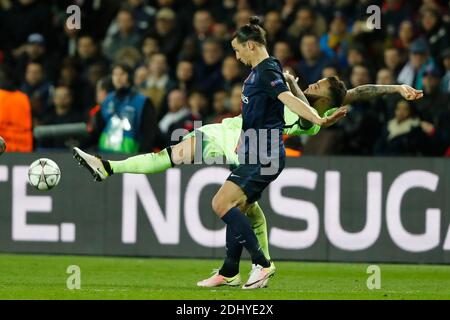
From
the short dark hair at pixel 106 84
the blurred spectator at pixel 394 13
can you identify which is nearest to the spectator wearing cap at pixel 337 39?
the blurred spectator at pixel 394 13

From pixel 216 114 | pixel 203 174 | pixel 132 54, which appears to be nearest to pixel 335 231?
pixel 203 174

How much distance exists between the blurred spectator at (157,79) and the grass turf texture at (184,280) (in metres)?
3.42

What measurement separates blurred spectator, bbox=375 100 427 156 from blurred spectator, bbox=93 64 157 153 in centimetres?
294

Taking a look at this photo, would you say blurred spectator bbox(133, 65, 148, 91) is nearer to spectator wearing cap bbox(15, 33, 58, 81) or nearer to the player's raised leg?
spectator wearing cap bbox(15, 33, 58, 81)

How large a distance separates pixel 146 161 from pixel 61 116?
619cm

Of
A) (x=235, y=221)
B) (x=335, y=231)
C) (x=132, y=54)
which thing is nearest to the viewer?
(x=235, y=221)

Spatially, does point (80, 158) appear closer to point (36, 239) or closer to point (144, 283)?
point (144, 283)

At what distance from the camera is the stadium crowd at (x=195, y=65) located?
14312 mm

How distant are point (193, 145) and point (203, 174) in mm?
3730

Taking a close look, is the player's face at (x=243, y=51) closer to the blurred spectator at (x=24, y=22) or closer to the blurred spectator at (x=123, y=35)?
the blurred spectator at (x=123, y=35)

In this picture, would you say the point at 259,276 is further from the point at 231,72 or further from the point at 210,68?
the point at 210,68

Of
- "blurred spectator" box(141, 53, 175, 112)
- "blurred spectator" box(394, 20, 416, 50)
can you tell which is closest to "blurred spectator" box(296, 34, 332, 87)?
"blurred spectator" box(394, 20, 416, 50)

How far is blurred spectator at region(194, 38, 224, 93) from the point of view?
16172mm

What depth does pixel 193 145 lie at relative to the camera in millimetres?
9781
